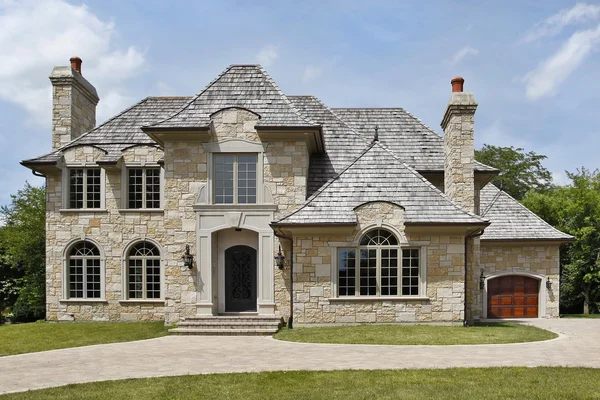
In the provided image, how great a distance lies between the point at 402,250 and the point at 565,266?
13728 millimetres

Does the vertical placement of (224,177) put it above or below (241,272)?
above

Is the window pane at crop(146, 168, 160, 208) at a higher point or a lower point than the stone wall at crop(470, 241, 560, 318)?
higher

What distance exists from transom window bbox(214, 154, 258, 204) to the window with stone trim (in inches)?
149

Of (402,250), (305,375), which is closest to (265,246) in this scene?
(402,250)

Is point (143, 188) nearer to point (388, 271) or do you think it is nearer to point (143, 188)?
point (143, 188)

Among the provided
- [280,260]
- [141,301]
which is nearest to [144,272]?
[141,301]

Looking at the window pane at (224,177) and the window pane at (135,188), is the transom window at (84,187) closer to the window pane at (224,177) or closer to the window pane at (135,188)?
the window pane at (135,188)

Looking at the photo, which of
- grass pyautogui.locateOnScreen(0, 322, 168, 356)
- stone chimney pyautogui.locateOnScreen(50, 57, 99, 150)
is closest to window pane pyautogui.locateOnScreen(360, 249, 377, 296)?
grass pyautogui.locateOnScreen(0, 322, 168, 356)

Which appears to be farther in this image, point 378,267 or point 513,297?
point 513,297

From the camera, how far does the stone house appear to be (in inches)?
615

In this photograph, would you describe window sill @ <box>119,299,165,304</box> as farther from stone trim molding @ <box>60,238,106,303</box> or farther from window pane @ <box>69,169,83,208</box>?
window pane @ <box>69,169,83,208</box>

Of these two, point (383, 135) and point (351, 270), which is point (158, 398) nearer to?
point (351, 270)

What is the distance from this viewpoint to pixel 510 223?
21.3 meters

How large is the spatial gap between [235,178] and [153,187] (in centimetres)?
437
